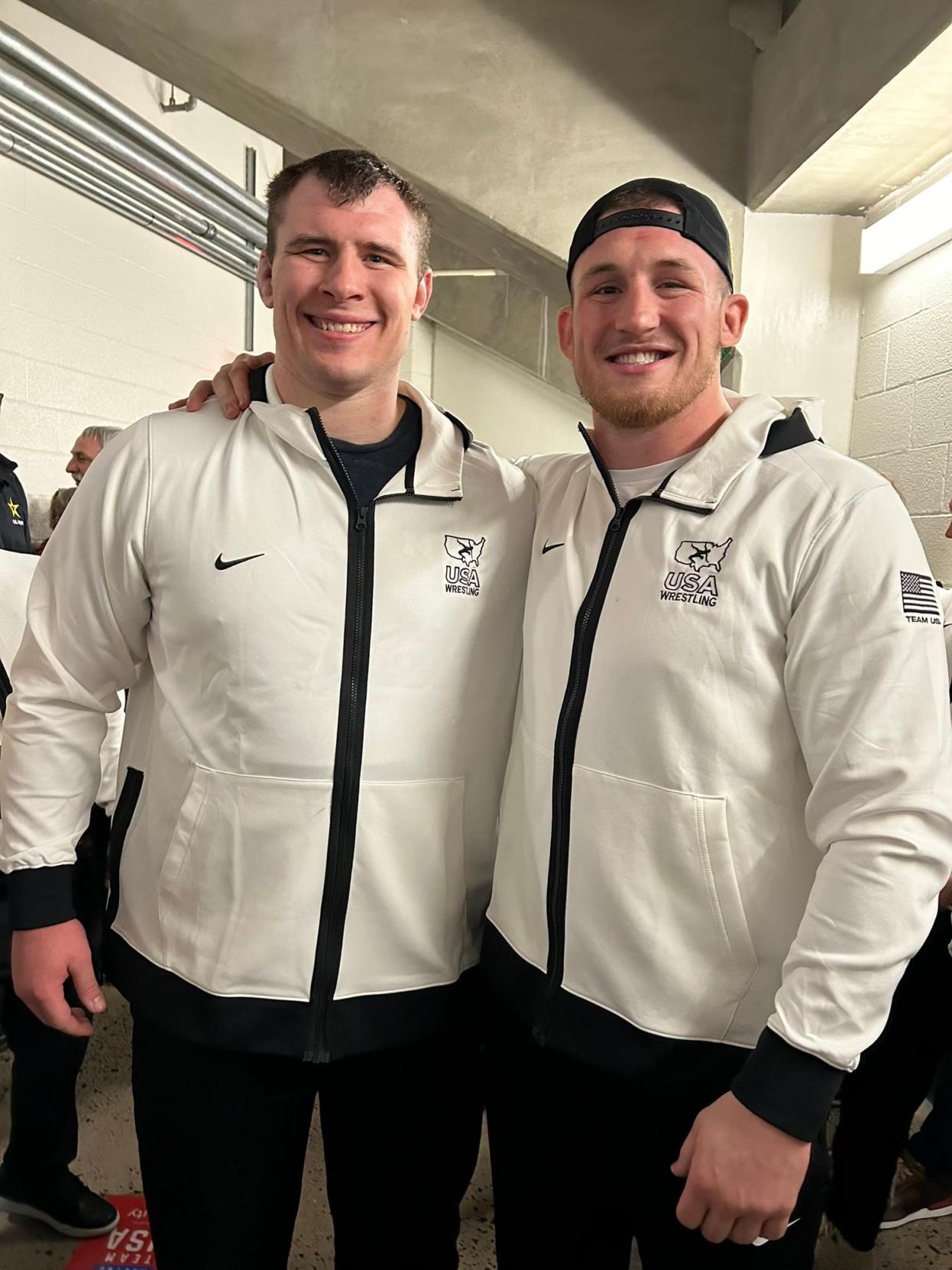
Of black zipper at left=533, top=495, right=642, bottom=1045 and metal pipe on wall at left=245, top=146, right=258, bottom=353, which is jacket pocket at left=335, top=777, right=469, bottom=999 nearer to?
black zipper at left=533, top=495, right=642, bottom=1045

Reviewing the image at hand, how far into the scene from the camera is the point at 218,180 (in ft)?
12.5

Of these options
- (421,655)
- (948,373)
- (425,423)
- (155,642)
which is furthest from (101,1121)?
(948,373)

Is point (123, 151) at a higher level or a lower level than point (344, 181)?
higher

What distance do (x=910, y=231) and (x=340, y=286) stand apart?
2244 mm

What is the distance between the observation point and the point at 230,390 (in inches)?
52.3

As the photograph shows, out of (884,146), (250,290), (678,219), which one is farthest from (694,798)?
(250,290)

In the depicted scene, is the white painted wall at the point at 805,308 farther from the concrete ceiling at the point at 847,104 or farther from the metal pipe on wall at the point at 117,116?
the metal pipe on wall at the point at 117,116

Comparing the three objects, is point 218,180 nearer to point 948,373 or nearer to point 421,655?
point 948,373

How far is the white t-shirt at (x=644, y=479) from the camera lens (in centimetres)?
120

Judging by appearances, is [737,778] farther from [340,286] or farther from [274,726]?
[340,286]

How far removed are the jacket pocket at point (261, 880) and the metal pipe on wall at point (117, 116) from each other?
261cm

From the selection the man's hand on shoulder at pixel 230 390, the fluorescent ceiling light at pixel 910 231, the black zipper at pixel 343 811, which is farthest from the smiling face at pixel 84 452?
the fluorescent ceiling light at pixel 910 231

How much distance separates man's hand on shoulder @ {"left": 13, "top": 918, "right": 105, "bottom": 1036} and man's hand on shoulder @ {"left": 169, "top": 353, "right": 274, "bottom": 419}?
0.75 meters

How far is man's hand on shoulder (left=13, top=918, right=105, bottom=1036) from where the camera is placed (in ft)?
4.09
